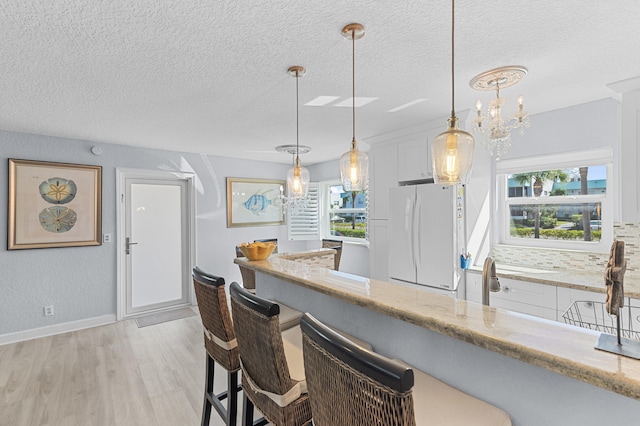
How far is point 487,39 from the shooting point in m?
1.76

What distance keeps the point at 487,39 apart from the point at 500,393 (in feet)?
5.71

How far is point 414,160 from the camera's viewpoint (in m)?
3.51

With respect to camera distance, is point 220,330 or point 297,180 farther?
point 297,180

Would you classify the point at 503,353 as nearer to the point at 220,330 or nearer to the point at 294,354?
the point at 294,354

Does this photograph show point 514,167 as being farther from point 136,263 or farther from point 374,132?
point 136,263

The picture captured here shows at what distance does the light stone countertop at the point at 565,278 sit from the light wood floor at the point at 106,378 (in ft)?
8.33

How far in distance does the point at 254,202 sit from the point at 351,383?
5044mm

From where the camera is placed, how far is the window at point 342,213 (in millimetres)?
5393

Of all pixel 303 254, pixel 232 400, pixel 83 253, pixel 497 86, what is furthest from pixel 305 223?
pixel 232 400

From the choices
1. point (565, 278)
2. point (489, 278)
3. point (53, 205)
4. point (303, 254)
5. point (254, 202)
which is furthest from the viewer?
point (254, 202)

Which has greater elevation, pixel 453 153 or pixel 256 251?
pixel 453 153

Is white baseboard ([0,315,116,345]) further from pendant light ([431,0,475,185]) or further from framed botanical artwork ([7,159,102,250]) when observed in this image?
pendant light ([431,0,475,185])

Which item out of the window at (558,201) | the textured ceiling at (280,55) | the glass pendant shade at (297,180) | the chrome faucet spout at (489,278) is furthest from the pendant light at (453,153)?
the window at (558,201)

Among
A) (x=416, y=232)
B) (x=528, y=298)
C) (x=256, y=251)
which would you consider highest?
(x=416, y=232)
